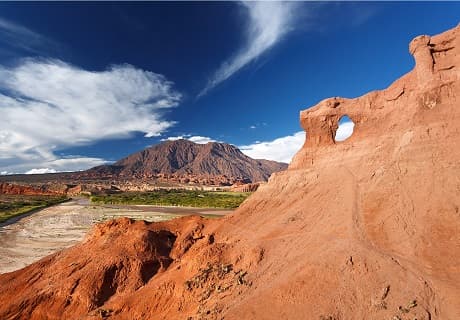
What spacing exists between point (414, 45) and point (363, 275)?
13.0 meters

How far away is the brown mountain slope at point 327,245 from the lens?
13.7 meters

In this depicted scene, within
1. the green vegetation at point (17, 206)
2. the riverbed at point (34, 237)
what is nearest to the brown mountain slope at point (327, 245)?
the riverbed at point (34, 237)

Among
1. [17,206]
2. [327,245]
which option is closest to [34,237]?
A: [327,245]

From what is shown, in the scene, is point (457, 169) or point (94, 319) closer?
point (457, 169)

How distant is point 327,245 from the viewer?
16.2 m

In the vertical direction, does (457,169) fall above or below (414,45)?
below

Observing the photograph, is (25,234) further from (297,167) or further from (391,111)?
(391,111)

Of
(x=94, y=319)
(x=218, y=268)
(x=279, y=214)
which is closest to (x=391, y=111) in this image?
(x=279, y=214)

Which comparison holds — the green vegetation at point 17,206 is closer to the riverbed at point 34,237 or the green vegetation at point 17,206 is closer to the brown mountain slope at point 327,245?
the riverbed at point 34,237

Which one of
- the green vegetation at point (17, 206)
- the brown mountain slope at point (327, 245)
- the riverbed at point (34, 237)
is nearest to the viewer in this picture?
the brown mountain slope at point (327, 245)

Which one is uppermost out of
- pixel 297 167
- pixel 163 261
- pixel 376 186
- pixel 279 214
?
pixel 297 167

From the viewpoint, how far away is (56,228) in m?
60.8

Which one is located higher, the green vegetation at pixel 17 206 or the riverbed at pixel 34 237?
the green vegetation at pixel 17 206

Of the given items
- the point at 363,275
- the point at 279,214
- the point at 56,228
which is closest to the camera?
the point at 363,275
